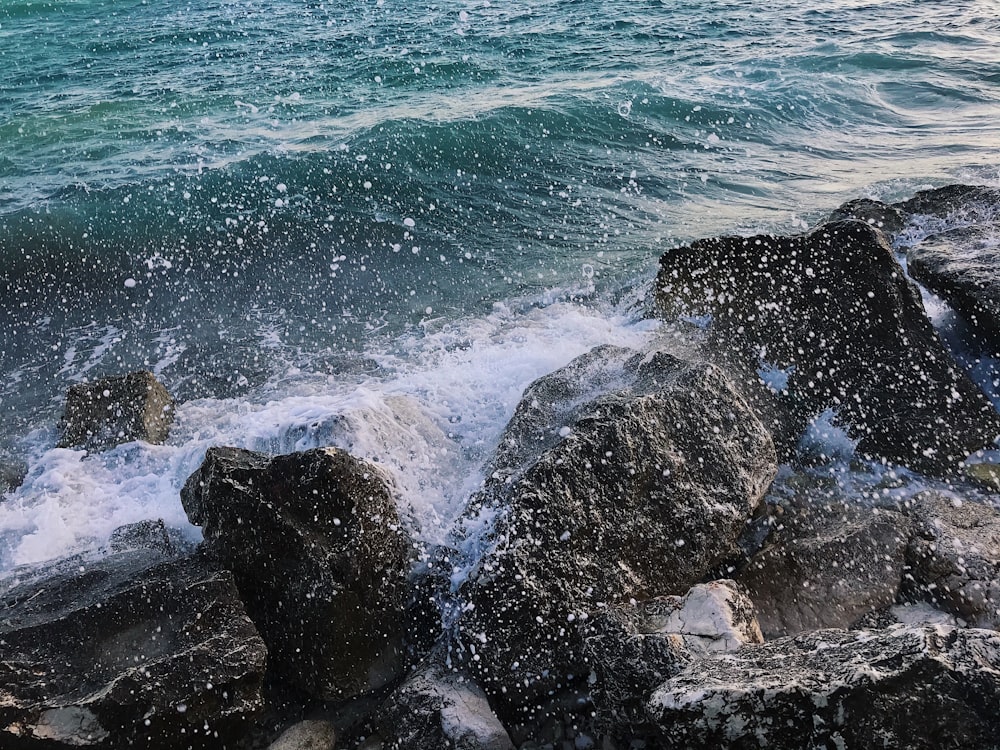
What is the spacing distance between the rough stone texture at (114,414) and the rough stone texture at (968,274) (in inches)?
207

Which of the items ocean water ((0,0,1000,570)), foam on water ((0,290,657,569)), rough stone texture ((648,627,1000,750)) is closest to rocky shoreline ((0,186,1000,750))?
rough stone texture ((648,627,1000,750))

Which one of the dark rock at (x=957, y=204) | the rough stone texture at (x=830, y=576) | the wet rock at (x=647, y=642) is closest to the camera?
the wet rock at (x=647, y=642)

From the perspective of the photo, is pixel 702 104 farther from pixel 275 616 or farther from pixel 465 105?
pixel 275 616

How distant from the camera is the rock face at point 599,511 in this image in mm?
3420

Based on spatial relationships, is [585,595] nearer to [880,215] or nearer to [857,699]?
[857,699]

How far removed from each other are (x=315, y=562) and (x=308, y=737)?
715 millimetres

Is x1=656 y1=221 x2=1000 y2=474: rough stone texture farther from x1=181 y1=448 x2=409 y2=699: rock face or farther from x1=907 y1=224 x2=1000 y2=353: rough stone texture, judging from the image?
x1=181 y1=448 x2=409 y2=699: rock face

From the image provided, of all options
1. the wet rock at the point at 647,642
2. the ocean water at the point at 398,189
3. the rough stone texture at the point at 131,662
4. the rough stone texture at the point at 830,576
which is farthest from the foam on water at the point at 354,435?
the rough stone texture at the point at 830,576

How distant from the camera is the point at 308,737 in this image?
3.37 m

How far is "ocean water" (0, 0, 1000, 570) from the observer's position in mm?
5441

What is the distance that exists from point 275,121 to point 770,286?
9.18 metres

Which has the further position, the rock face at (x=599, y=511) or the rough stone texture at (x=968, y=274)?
the rough stone texture at (x=968, y=274)

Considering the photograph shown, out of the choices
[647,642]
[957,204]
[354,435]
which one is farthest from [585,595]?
[957,204]

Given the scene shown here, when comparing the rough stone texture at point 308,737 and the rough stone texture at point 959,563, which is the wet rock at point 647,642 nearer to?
the rough stone texture at point 959,563
